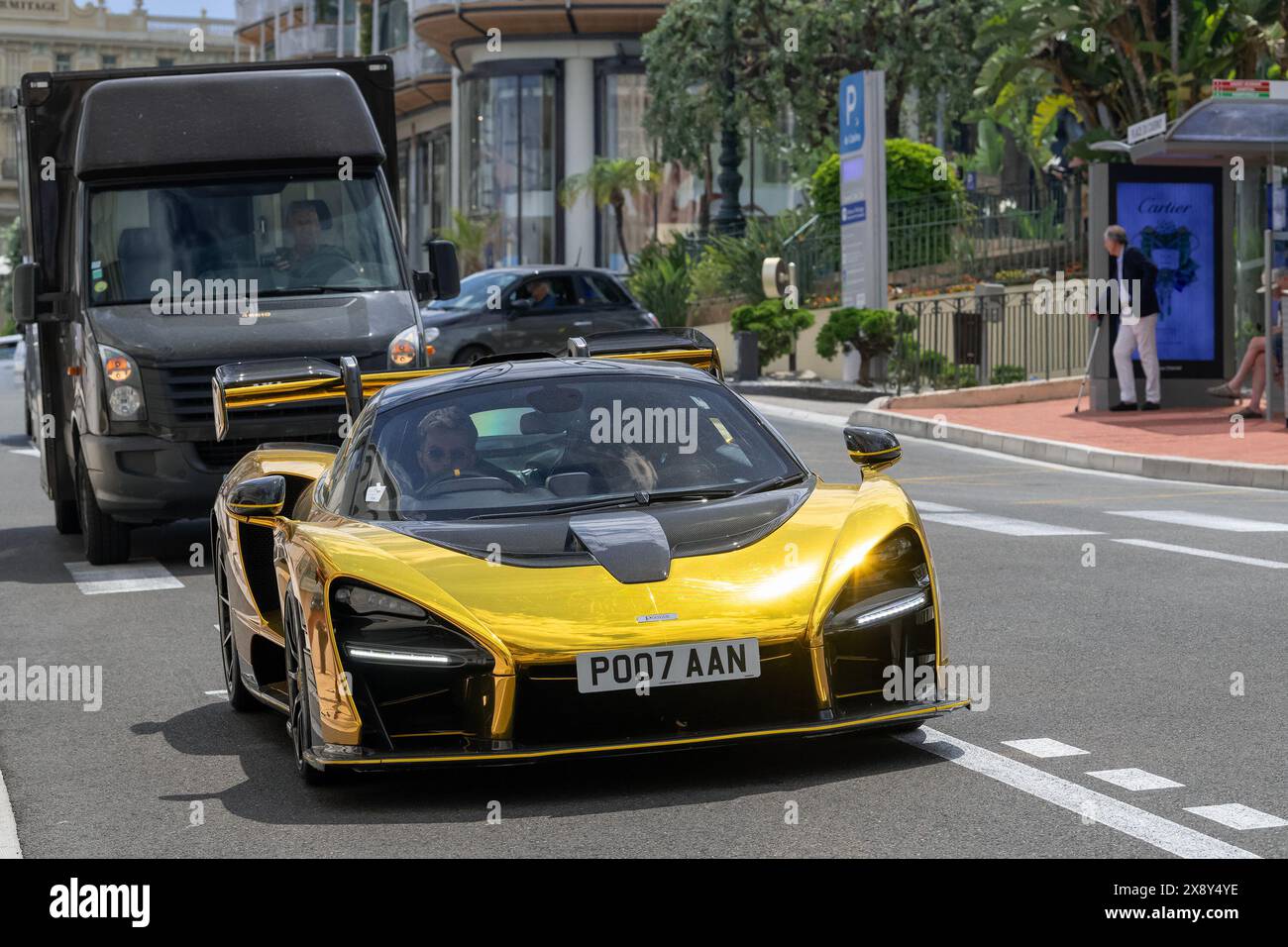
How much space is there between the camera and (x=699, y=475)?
722cm

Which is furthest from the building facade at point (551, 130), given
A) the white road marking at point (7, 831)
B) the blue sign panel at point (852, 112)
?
the white road marking at point (7, 831)

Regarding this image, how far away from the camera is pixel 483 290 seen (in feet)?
92.4

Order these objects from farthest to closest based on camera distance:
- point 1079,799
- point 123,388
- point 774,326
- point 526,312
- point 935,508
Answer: point 774,326 → point 526,312 → point 935,508 → point 123,388 → point 1079,799

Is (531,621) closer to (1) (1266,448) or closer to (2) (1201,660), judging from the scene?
(2) (1201,660)

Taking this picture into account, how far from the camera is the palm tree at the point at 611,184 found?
49.3m

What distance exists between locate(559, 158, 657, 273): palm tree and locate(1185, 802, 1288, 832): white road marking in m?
43.1

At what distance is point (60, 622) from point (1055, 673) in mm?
5147

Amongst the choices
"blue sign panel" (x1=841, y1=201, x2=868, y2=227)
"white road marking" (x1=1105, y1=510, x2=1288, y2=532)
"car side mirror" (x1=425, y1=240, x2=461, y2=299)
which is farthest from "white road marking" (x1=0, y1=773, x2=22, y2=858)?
"blue sign panel" (x1=841, y1=201, x2=868, y2=227)

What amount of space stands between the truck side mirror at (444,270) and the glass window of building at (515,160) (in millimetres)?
38060

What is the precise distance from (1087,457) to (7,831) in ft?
50.5

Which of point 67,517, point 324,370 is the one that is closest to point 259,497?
point 324,370

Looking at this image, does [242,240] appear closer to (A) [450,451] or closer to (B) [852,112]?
(A) [450,451]

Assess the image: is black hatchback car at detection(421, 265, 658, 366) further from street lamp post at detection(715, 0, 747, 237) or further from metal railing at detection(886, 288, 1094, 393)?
street lamp post at detection(715, 0, 747, 237)
